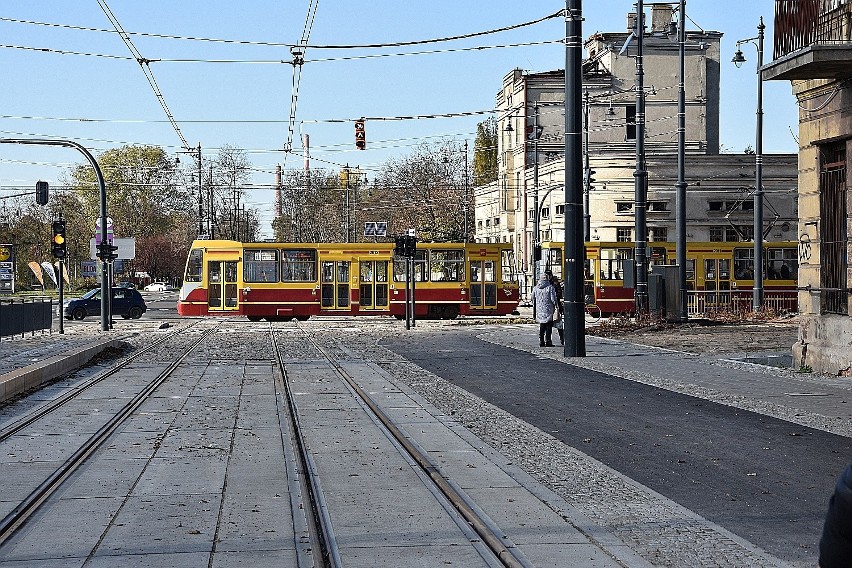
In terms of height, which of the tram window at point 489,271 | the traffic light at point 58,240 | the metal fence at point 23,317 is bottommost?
the metal fence at point 23,317

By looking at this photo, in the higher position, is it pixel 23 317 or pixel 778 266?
pixel 778 266

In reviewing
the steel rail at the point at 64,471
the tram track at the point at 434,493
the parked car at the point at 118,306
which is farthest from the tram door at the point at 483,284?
the tram track at the point at 434,493

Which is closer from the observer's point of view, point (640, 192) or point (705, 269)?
point (640, 192)

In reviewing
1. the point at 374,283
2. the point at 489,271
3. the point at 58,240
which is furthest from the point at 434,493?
the point at 489,271

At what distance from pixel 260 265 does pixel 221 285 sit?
5.62ft

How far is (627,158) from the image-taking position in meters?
69.8

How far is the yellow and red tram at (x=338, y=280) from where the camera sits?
47.4 metres

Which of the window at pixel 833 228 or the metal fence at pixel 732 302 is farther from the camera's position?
the metal fence at pixel 732 302

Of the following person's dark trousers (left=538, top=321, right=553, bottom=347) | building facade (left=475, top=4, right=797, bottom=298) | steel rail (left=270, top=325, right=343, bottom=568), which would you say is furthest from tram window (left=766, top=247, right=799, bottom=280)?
steel rail (left=270, top=325, right=343, bottom=568)

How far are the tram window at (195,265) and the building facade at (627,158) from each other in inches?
918

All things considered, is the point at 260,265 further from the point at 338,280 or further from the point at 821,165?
the point at 821,165

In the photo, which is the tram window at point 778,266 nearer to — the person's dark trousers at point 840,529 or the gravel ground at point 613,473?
the gravel ground at point 613,473

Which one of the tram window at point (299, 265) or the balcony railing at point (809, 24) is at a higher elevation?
the balcony railing at point (809, 24)

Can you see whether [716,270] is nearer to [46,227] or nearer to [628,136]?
[628,136]
